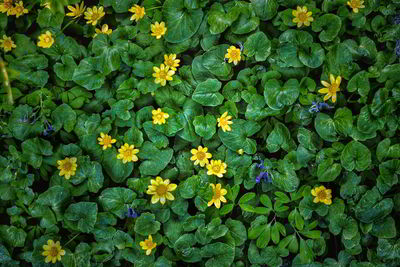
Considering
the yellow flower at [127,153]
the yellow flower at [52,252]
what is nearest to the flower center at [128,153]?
the yellow flower at [127,153]

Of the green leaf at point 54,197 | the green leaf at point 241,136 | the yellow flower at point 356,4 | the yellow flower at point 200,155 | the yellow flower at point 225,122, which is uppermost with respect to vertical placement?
the yellow flower at point 356,4

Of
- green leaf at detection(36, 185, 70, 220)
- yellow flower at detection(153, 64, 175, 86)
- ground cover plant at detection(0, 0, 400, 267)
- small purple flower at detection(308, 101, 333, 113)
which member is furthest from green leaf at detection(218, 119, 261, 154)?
green leaf at detection(36, 185, 70, 220)

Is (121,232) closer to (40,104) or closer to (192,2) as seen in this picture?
(40,104)

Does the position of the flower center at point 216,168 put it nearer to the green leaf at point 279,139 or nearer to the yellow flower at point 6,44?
the green leaf at point 279,139

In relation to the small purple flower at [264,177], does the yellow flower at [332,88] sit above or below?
above

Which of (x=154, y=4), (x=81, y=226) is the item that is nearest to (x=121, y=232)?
(x=81, y=226)

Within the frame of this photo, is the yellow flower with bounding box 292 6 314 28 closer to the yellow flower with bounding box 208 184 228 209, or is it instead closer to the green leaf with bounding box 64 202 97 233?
the yellow flower with bounding box 208 184 228 209
